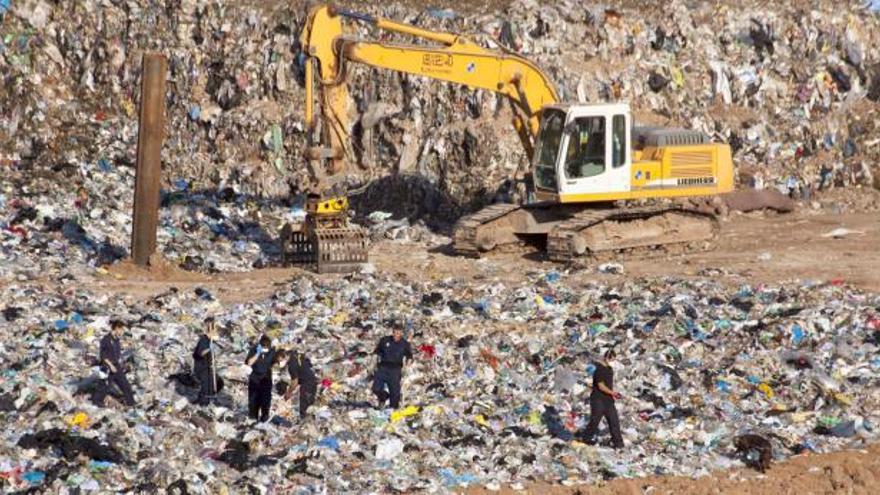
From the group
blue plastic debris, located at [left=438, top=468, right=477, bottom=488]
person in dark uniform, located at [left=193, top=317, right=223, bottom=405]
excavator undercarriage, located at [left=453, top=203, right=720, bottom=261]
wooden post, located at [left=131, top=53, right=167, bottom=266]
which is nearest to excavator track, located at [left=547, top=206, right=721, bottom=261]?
excavator undercarriage, located at [left=453, top=203, right=720, bottom=261]

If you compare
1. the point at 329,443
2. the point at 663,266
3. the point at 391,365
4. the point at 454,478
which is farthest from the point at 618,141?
the point at 454,478

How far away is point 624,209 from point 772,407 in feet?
24.8

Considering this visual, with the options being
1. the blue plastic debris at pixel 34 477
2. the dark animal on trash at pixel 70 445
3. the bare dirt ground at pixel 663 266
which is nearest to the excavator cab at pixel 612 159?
the bare dirt ground at pixel 663 266

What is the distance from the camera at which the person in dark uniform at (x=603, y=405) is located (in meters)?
17.0

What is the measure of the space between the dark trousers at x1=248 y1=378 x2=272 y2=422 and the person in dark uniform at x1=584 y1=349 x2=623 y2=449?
3.25 meters

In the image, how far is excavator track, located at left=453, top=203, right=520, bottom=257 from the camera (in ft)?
83.8

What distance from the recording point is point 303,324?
20.9 m

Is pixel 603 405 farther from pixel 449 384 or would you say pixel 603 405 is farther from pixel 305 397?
pixel 305 397

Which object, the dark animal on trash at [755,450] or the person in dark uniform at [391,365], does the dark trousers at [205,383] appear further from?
the dark animal on trash at [755,450]

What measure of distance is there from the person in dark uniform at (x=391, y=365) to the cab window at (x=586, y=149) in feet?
26.5

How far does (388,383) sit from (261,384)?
4.57 ft

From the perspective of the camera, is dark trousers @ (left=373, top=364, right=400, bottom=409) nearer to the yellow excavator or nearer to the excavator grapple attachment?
the excavator grapple attachment

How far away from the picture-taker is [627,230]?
83.5 ft

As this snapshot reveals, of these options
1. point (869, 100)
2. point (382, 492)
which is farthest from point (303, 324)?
point (869, 100)
